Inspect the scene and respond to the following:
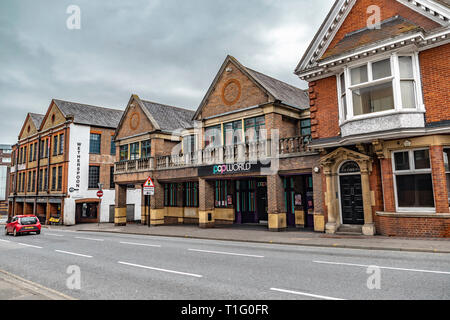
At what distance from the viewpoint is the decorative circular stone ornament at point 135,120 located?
27.6 metres

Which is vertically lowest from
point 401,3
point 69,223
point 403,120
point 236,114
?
point 69,223

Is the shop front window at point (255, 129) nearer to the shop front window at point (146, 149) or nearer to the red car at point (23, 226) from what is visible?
the shop front window at point (146, 149)

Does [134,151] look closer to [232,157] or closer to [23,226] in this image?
[23,226]

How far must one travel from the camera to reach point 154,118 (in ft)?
88.1

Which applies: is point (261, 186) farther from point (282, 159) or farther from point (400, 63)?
point (400, 63)

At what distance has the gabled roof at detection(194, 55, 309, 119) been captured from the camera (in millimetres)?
19031

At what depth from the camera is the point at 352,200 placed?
595 inches

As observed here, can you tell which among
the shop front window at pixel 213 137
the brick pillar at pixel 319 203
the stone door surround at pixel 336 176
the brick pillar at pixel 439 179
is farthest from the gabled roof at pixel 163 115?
the brick pillar at pixel 439 179

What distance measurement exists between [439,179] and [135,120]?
2290cm

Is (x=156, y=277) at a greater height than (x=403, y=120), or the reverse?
(x=403, y=120)

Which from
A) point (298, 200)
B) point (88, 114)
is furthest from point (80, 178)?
point (298, 200)

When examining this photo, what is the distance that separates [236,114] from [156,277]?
1413cm

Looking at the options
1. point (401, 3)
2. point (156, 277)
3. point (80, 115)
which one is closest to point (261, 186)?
point (401, 3)

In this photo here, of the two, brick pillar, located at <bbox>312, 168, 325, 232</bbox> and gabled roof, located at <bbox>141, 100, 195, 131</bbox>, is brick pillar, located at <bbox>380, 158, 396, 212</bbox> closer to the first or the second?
brick pillar, located at <bbox>312, 168, 325, 232</bbox>
